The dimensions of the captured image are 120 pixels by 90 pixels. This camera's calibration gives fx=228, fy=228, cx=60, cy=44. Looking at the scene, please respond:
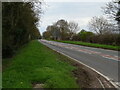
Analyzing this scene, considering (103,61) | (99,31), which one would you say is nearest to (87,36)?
(99,31)

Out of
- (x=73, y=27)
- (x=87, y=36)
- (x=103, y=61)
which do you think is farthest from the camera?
(x=73, y=27)

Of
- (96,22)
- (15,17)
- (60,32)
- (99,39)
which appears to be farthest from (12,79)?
(60,32)

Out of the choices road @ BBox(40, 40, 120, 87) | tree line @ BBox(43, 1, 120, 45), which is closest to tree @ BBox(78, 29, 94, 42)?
tree line @ BBox(43, 1, 120, 45)

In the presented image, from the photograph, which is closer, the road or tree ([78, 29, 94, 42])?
the road

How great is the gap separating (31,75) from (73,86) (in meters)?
1.95

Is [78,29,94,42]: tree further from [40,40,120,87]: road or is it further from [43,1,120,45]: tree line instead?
[40,40,120,87]: road

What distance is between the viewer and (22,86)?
22.2 feet

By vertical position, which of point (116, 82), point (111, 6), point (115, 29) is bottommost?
point (116, 82)

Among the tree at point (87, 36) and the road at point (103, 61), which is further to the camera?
the tree at point (87, 36)

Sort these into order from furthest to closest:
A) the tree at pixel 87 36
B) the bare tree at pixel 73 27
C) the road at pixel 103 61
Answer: the bare tree at pixel 73 27 < the tree at pixel 87 36 < the road at pixel 103 61

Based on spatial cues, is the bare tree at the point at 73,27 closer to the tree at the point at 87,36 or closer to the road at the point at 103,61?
the tree at the point at 87,36

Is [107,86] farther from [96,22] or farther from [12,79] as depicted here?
[96,22]

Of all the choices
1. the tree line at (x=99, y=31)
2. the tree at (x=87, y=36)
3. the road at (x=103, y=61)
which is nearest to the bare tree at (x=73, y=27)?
the tree line at (x=99, y=31)

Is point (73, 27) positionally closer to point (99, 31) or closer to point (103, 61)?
point (99, 31)
